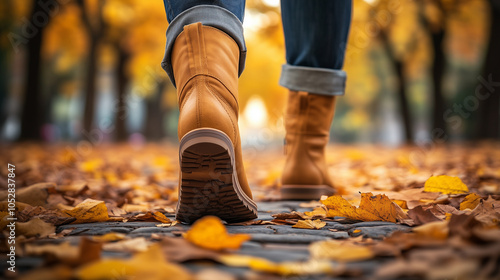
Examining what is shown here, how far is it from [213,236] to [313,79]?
1310mm

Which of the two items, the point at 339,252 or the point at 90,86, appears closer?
the point at 339,252

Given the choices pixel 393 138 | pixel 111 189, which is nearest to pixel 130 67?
pixel 111 189

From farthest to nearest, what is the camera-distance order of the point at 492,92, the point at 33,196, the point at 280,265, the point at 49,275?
the point at 492,92, the point at 33,196, the point at 280,265, the point at 49,275

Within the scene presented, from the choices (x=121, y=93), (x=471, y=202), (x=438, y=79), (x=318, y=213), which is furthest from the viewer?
(x=121, y=93)

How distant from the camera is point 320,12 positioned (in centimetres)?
220

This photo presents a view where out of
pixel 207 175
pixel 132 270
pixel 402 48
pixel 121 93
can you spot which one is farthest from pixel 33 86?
pixel 402 48

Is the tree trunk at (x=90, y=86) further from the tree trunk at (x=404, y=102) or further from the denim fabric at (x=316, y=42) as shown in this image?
the denim fabric at (x=316, y=42)

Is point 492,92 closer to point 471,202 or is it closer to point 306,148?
point 306,148

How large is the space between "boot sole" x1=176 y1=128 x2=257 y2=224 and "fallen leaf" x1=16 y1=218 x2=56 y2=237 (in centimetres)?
42

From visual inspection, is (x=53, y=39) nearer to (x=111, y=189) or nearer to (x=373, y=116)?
(x=111, y=189)

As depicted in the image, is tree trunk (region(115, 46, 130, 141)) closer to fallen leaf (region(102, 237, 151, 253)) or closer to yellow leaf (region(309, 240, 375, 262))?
fallen leaf (region(102, 237, 151, 253))

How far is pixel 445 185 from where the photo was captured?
190 cm

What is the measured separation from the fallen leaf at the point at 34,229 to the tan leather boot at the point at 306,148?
1.25m

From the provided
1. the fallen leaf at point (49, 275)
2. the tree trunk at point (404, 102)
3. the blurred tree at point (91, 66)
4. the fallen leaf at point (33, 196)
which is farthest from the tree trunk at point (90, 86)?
the fallen leaf at point (49, 275)
